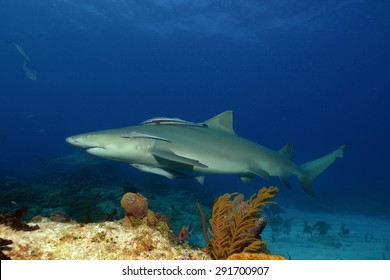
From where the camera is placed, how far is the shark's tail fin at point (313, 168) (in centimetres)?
872

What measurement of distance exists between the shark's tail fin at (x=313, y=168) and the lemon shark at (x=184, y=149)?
674 millimetres

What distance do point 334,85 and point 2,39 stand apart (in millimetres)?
145938

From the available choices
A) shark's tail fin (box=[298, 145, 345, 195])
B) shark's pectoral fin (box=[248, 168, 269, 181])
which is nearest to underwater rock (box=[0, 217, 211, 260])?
shark's pectoral fin (box=[248, 168, 269, 181])

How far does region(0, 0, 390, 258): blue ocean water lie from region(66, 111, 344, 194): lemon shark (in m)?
14.0

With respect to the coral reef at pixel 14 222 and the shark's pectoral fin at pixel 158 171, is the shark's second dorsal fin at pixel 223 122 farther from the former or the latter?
the coral reef at pixel 14 222

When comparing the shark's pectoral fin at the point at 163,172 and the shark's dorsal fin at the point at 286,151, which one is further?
the shark's dorsal fin at the point at 286,151

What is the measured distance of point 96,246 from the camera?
315cm

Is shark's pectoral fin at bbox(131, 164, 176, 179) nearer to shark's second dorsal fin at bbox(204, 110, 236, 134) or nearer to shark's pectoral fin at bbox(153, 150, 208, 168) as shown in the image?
shark's pectoral fin at bbox(153, 150, 208, 168)

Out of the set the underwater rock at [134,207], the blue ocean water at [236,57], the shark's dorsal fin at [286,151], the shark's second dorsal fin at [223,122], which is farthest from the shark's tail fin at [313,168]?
the blue ocean water at [236,57]

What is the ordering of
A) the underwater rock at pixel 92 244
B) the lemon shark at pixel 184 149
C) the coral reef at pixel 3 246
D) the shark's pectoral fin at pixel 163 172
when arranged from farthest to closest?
the shark's pectoral fin at pixel 163 172 < the lemon shark at pixel 184 149 < the underwater rock at pixel 92 244 < the coral reef at pixel 3 246

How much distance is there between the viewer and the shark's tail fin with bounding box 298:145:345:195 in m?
8.72

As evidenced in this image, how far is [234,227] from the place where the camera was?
400cm
